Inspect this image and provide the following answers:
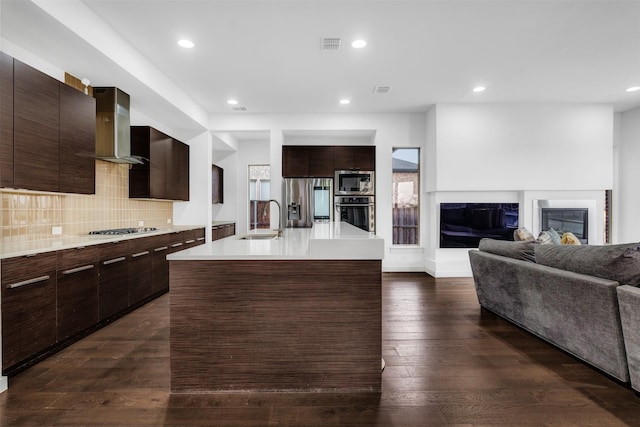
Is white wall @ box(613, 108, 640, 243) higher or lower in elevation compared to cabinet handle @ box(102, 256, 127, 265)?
higher

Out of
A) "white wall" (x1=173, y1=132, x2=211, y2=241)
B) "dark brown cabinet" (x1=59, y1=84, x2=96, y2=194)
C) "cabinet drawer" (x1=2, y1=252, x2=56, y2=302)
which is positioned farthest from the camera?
"white wall" (x1=173, y1=132, x2=211, y2=241)

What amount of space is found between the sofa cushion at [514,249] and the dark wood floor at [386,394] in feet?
2.32

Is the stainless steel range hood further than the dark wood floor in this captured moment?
Yes

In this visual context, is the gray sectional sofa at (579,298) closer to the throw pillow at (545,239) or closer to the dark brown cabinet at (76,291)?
the throw pillow at (545,239)

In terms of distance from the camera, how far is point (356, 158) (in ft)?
19.1

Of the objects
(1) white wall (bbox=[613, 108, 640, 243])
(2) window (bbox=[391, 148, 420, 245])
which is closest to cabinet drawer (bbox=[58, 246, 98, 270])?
(2) window (bbox=[391, 148, 420, 245])

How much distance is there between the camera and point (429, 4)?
2566 millimetres

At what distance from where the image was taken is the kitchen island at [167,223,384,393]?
1949 millimetres

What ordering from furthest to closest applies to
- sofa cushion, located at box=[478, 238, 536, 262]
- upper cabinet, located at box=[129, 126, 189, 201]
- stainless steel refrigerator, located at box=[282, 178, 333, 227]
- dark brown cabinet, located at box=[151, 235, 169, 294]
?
→ stainless steel refrigerator, located at box=[282, 178, 333, 227] → upper cabinet, located at box=[129, 126, 189, 201] → dark brown cabinet, located at box=[151, 235, 169, 294] → sofa cushion, located at box=[478, 238, 536, 262]

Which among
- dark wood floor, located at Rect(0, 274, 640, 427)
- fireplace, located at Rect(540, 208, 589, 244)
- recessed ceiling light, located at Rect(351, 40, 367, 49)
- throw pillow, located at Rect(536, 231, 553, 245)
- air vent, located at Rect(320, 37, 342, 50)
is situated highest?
recessed ceiling light, located at Rect(351, 40, 367, 49)

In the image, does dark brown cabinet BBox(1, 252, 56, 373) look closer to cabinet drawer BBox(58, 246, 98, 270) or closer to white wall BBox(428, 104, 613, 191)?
cabinet drawer BBox(58, 246, 98, 270)

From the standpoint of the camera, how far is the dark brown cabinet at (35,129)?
224 cm

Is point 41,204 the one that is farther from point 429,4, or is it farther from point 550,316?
point 550,316

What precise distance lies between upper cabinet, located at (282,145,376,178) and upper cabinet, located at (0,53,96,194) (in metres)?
3.24
